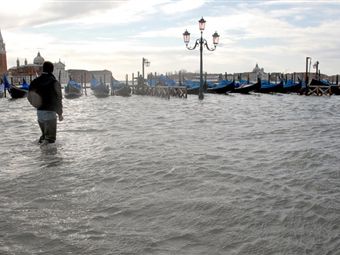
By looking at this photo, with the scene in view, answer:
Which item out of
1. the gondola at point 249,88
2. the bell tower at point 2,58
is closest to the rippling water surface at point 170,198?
the gondola at point 249,88

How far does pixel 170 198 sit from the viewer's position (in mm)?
3318


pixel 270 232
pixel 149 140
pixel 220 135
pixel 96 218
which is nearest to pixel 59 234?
pixel 96 218

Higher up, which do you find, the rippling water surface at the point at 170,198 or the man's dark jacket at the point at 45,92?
the man's dark jacket at the point at 45,92

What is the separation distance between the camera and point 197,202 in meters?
3.20

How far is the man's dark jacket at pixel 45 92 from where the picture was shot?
5926 mm

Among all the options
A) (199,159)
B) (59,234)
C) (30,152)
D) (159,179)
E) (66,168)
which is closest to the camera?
(59,234)

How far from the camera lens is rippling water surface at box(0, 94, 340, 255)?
2374mm

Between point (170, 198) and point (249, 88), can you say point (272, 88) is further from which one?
point (170, 198)

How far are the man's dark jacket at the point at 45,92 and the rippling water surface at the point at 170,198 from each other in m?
0.74

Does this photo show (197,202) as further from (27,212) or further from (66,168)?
(66,168)

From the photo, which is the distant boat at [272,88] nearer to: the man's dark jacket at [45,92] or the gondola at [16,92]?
the gondola at [16,92]

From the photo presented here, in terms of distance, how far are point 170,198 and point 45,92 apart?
3.65 m

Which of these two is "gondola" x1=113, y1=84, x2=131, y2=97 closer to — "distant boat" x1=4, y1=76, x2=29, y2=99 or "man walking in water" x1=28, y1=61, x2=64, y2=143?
"distant boat" x1=4, y1=76, x2=29, y2=99

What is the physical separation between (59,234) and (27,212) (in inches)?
22.6
